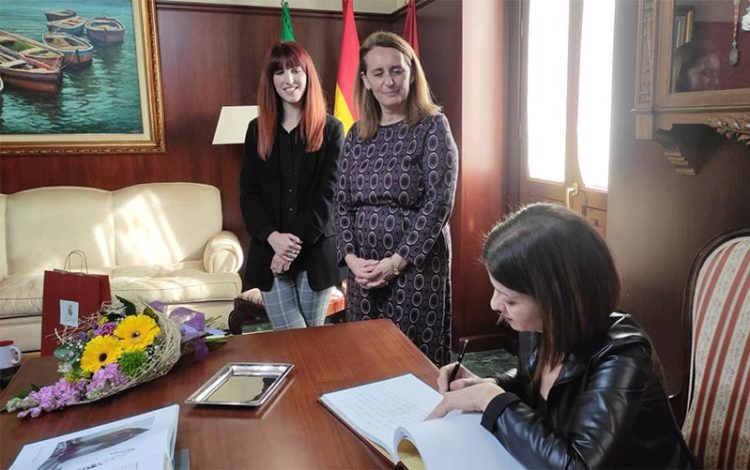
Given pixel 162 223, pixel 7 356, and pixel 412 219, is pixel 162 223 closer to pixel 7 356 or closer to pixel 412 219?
pixel 7 356

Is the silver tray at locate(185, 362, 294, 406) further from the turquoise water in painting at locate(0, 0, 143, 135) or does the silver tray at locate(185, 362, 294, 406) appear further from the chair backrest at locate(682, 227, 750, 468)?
the turquoise water in painting at locate(0, 0, 143, 135)

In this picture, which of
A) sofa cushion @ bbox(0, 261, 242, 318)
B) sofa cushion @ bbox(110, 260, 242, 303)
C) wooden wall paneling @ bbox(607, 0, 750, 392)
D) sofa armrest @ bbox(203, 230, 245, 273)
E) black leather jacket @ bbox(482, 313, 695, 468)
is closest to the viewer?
black leather jacket @ bbox(482, 313, 695, 468)

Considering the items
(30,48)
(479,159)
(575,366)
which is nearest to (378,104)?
(575,366)

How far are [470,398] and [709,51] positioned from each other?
1.04m

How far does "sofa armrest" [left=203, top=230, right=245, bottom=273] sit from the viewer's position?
342 centimetres

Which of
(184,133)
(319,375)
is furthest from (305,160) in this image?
(184,133)

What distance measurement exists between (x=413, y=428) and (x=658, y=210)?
1.23 metres

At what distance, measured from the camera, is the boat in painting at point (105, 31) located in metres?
3.63

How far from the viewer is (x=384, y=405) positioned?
3.28ft

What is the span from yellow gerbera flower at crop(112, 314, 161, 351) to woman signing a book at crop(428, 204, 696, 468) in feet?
2.02

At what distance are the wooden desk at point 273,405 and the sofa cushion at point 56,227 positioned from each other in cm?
241

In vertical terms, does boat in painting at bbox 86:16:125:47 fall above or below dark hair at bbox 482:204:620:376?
above

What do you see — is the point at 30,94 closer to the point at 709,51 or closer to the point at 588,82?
the point at 588,82

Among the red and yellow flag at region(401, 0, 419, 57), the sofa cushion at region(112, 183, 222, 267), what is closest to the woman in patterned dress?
the red and yellow flag at region(401, 0, 419, 57)
